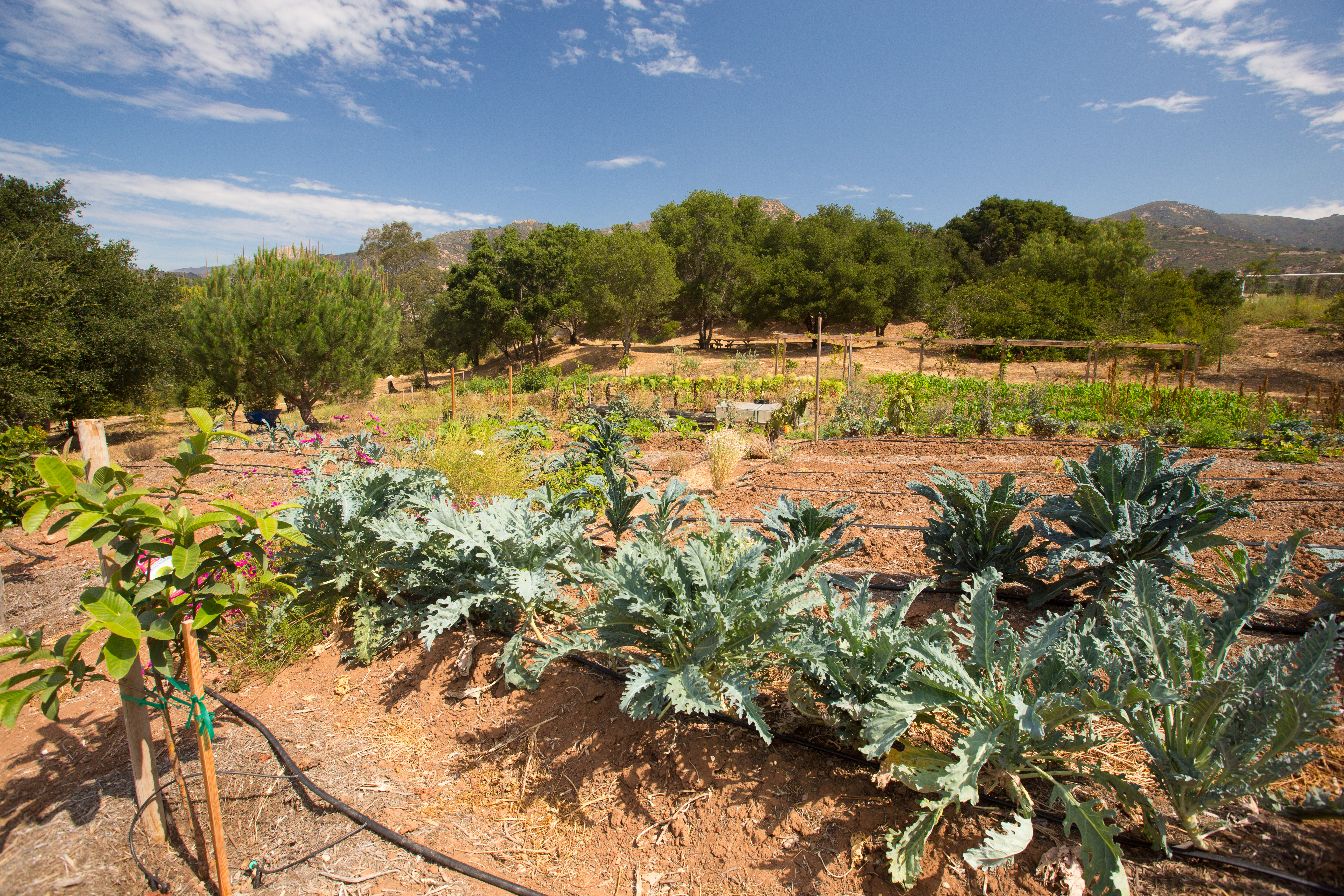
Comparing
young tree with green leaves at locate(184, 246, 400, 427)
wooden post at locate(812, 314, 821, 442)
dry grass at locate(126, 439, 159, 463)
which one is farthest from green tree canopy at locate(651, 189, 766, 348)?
dry grass at locate(126, 439, 159, 463)

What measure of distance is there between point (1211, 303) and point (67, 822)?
107ft

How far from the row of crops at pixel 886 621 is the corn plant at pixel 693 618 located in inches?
0.4

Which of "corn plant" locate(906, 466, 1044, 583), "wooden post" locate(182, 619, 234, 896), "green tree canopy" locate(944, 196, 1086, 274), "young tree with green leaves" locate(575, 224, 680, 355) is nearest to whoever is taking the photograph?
"wooden post" locate(182, 619, 234, 896)

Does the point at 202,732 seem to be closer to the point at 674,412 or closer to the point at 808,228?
the point at 674,412

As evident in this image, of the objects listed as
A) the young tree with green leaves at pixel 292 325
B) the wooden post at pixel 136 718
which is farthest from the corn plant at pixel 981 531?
the young tree with green leaves at pixel 292 325

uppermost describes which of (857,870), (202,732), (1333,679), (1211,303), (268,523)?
(1211,303)

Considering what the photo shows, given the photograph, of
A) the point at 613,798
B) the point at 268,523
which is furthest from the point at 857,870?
the point at 268,523

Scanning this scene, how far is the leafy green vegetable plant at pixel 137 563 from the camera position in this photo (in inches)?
54.9

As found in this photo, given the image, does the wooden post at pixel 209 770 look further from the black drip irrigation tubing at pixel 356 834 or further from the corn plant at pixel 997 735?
the corn plant at pixel 997 735

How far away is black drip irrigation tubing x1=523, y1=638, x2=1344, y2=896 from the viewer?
1.37 m

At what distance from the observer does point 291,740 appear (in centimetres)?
242

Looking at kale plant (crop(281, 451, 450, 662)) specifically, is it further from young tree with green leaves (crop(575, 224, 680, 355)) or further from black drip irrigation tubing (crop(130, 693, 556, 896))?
young tree with green leaves (crop(575, 224, 680, 355))

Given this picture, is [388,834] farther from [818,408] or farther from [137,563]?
[818,408]

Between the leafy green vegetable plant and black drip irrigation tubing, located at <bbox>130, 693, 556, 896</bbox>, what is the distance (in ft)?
1.84
